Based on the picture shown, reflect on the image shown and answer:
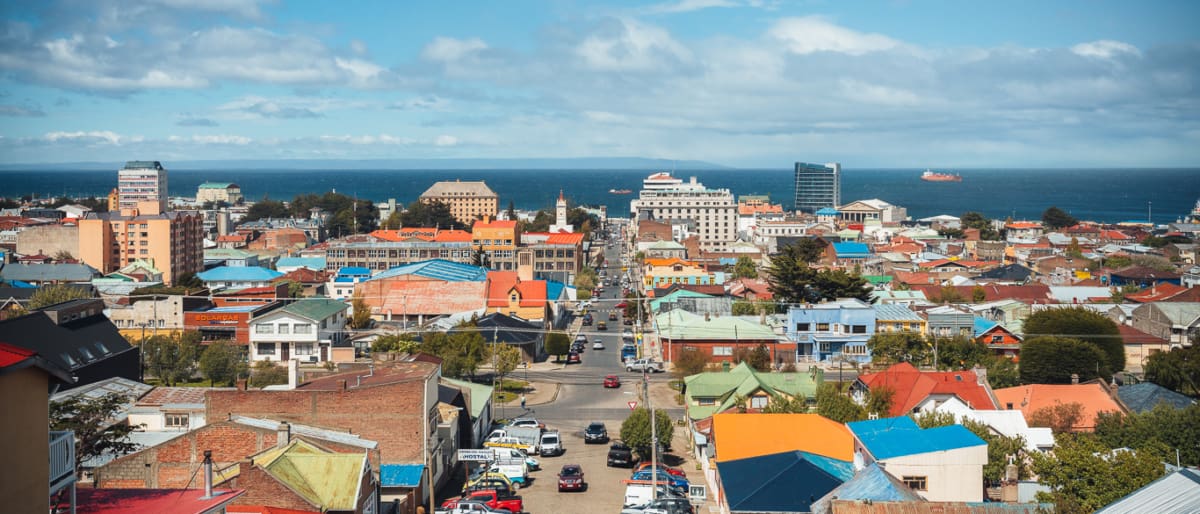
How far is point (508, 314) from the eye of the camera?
125 feet

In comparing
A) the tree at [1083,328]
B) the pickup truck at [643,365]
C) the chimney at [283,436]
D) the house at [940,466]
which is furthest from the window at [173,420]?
the tree at [1083,328]

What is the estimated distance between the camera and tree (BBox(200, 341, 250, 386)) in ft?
93.5

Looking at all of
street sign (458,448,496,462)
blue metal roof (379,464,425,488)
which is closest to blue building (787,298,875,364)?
street sign (458,448,496,462)

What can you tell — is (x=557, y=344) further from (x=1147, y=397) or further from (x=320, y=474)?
(x=320, y=474)

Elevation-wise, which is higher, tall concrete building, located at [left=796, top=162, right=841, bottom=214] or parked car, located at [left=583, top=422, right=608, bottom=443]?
tall concrete building, located at [left=796, top=162, right=841, bottom=214]

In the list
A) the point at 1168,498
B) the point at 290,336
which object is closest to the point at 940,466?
the point at 1168,498

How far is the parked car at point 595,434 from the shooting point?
73.1ft

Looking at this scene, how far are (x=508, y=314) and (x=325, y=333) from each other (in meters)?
7.31

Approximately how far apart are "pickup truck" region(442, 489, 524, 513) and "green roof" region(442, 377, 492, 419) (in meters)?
4.76

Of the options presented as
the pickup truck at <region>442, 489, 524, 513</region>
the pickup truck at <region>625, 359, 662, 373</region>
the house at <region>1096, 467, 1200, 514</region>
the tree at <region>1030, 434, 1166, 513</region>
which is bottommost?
the pickup truck at <region>625, 359, 662, 373</region>

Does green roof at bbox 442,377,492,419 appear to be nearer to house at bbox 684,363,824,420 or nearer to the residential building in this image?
house at bbox 684,363,824,420

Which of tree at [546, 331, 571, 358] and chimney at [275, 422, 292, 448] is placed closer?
chimney at [275, 422, 292, 448]

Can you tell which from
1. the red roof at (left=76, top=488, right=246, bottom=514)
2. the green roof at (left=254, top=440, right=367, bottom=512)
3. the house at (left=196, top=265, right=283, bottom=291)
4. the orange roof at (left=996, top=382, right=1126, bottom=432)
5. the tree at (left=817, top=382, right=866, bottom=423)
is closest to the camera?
the red roof at (left=76, top=488, right=246, bottom=514)

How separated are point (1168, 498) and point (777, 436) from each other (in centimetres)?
735
